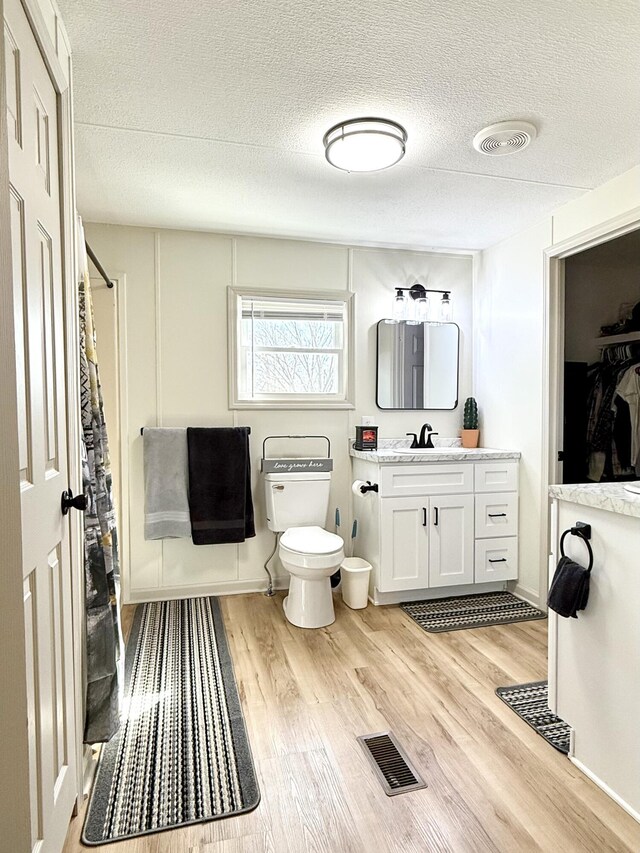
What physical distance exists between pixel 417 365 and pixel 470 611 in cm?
167

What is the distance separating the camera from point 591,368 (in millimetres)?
3674

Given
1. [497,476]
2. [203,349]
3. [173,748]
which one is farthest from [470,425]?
[173,748]

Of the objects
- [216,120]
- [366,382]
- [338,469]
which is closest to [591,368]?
[366,382]

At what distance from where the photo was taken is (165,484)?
3.14 metres

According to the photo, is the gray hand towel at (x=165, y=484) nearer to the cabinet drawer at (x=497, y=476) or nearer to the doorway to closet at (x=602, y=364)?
the cabinet drawer at (x=497, y=476)

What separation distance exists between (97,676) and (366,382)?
8.04 feet

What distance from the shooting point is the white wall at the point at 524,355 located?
9.95ft

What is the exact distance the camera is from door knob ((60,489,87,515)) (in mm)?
1370

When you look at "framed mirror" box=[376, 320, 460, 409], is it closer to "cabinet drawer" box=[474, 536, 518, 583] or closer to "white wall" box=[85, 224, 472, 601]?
"white wall" box=[85, 224, 472, 601]

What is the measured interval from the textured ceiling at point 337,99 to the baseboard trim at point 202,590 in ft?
7.53

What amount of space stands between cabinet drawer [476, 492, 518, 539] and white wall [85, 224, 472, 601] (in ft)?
2.69

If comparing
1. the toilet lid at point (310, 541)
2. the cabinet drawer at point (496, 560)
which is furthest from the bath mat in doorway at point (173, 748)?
the cabinet drawer at point (496, 560)

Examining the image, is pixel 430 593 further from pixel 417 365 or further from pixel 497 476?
pixel 417 365

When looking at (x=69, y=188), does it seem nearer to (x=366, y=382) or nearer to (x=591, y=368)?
(x=366, y=382)
